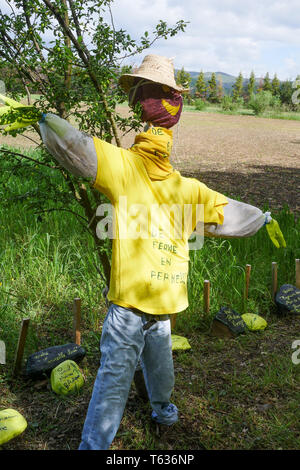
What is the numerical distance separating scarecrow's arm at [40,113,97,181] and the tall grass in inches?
40.3

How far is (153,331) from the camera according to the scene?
178 centimetres

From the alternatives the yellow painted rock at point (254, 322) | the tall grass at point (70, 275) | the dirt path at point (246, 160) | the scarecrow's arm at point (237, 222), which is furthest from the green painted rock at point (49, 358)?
the dirt path at point (246, 160)

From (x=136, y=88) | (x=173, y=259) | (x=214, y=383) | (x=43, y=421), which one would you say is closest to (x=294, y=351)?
(x=214, y=383)

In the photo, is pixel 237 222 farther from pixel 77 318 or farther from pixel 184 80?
pixel 77 318

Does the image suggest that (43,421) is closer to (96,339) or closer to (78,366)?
(78,366)

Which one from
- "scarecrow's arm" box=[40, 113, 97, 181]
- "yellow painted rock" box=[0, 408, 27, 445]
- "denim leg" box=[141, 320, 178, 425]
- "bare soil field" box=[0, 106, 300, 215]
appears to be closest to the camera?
"scarecrow's arm" box=[40, 113, 97, 181]

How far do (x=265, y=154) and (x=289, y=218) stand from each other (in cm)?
640

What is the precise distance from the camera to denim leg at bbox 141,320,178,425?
179cm

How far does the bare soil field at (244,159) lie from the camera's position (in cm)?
609

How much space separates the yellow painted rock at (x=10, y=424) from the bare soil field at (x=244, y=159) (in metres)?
2.20

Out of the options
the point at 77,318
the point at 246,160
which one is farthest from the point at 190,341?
the point at 246,160

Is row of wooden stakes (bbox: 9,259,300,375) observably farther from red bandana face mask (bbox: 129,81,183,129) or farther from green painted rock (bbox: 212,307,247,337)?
red bandana face mask (bbox: 129,81,183,129)

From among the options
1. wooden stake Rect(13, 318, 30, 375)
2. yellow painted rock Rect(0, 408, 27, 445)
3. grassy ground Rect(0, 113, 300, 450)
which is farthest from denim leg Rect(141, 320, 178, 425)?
wooden stake Rect(13, 318, 30, 375)

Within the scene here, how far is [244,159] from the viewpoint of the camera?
367 inches
